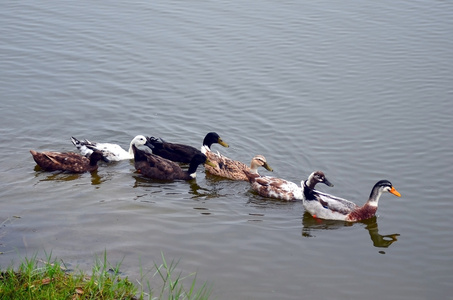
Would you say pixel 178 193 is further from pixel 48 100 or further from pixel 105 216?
pixel 48 100

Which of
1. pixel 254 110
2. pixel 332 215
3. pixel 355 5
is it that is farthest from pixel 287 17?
pixel 332 215

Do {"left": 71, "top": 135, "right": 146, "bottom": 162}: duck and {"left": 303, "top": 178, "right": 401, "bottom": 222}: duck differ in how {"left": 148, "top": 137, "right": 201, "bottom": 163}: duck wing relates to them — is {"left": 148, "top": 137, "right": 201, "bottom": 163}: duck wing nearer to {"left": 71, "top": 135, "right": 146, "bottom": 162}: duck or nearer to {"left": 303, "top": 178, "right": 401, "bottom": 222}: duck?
{"left": 71, "top": 135, "right": 146, "bottom": 162}: duck

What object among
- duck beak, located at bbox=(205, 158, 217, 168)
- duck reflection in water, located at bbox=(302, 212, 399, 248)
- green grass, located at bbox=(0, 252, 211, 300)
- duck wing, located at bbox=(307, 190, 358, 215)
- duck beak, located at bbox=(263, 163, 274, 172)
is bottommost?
duck reflection in water, located at bbox=(302, 212, 399, 248)

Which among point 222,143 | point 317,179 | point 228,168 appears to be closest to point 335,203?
point 317,179

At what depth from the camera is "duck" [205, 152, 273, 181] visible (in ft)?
39.8

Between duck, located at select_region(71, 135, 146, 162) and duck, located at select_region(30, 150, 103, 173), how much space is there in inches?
13.6

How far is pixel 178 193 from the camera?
1143 cm

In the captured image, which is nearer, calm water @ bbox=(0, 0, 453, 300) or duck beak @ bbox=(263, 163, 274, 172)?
calm water @ bbox=(0, 0, 453, 300)

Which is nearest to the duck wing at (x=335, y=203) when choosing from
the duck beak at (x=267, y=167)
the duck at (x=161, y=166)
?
the duck beak at (x=267, y=167)

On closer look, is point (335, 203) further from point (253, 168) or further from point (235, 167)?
point (235, 167)

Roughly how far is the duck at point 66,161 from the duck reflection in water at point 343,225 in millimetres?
4220

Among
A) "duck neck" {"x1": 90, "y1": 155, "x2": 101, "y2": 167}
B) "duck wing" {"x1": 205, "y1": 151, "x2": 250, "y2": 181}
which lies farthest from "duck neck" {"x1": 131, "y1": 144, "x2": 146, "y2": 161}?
"duck wing" {"x1": 205, "y1": 151, "x2": 250, "y2": 181}

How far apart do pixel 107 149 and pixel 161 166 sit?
1256 mm

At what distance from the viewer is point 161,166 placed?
1212 cm
